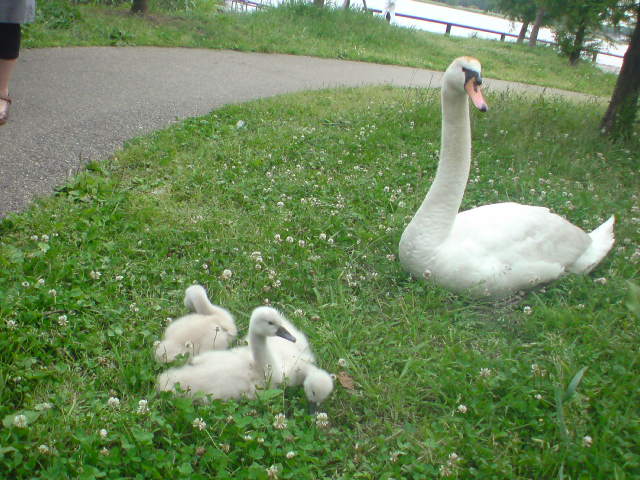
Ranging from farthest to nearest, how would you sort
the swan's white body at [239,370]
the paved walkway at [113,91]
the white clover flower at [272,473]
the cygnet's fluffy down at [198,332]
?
the paved walkway at [113,91] → the cygnet's fluffy down at [198,332] → the swan's white body at [239,370] → the white clover flower at [272,473]

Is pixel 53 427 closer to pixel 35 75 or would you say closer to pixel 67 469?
pixel 67 469

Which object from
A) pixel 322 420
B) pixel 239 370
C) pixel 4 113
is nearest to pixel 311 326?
pixel 239 370

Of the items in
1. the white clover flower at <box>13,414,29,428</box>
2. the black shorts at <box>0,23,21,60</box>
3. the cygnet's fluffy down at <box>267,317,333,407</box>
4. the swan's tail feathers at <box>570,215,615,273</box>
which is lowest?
the white clover flower at <box>13,414,29,428</box>

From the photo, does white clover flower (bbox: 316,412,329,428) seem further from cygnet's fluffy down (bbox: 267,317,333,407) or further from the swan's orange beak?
the swan's orange beak

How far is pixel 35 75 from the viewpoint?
7852mm

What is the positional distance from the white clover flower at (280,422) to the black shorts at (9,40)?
493cm

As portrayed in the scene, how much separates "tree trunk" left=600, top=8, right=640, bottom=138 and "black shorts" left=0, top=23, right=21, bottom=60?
6.92 metres

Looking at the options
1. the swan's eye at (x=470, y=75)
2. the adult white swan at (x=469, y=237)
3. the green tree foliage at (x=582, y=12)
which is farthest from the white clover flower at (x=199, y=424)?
the green tree foliage at (x=582, y=12)

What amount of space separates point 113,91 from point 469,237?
19.8 ft

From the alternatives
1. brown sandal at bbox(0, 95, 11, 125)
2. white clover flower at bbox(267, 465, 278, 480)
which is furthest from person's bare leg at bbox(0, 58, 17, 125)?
white clover flower at bbox(267, 465, 278, 480)

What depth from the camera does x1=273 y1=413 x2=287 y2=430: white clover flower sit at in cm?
254

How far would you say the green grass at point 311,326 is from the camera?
245 centimetres

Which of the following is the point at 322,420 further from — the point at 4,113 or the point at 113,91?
the point at 113,91

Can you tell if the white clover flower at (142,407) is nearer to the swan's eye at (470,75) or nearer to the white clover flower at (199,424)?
the white clover flower at (199,424)
